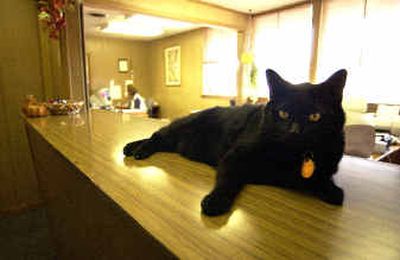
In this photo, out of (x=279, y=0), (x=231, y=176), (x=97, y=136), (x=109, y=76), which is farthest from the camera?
(x=109, y=76)

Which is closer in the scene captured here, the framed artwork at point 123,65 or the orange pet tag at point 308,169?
the orange pet tag at point 308,169

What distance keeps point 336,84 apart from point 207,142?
0.39 metres

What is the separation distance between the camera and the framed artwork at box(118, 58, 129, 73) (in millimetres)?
7508

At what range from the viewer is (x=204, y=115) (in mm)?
893

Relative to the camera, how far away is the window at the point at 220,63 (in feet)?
18.2

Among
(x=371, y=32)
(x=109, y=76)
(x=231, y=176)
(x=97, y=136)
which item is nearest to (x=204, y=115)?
(x=231, y=176)

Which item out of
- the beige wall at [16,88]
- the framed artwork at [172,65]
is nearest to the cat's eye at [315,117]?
the beige wall at [16,88]

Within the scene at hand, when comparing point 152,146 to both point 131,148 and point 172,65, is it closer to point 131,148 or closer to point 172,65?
point 131,148

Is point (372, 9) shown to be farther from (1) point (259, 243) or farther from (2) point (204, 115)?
(1) point (259, 243)

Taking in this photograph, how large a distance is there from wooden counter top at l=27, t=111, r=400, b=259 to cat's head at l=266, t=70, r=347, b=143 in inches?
5.6

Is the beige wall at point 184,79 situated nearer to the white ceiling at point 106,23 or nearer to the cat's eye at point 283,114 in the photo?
the white ceiling at point 106,23

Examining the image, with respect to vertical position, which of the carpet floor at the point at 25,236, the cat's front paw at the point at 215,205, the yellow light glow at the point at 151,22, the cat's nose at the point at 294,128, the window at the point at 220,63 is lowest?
the carpet floor at the point at 25,236

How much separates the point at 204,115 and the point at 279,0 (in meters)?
4.31

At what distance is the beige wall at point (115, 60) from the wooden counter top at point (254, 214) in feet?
23.2
